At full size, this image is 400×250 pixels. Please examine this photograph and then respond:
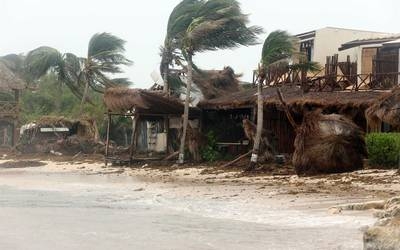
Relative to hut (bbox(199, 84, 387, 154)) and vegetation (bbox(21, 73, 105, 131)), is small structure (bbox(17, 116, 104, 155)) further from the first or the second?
vegetation (bbox(21, 73, 105, 131))

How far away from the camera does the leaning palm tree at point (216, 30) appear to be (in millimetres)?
25250

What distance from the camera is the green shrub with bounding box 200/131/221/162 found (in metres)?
27.3

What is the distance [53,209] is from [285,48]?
10749 millimetres

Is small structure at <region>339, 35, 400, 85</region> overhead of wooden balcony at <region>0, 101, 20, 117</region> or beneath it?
overhead

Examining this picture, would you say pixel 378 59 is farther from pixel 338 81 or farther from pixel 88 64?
pixel 88 64

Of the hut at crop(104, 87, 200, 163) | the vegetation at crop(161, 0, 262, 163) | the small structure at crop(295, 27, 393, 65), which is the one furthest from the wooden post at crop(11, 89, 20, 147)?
the small structure at crop(295, 27, 393, 65)

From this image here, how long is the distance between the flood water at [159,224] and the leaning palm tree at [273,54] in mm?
5421

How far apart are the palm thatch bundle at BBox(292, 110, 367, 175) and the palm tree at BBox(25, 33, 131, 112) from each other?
21.6m

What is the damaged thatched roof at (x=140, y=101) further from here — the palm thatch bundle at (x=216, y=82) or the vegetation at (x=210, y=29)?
the palm thatch bundle at (x=216, y=82)

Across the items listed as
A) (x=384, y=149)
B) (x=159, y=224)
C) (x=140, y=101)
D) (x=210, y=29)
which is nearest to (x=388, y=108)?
(x=384, y=149)

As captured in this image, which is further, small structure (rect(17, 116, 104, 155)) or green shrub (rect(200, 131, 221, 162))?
small structure (rect(17, 116, 104, 155))

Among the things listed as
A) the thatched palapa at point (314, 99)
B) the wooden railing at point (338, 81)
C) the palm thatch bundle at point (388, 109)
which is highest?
the wooden railing at point (338, 81)

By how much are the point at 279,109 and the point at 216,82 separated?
351 inches

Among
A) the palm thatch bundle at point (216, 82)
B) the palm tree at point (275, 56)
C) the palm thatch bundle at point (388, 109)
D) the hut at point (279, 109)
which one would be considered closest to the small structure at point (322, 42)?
the palm thatch bundle at point (216, 82)
